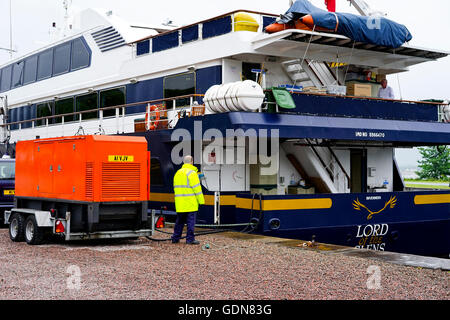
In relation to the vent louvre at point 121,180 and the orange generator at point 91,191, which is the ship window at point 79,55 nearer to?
the orange generator at point 91,191

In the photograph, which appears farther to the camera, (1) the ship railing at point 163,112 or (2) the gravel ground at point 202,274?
(1) the ship railing at point 163,112

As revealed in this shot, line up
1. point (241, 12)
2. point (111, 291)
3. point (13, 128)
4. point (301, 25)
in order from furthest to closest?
1. point (13, 128)
2. point (241, 12)
3. point (301, 25)
4. point (111, 291)

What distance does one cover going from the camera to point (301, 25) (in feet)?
41.8

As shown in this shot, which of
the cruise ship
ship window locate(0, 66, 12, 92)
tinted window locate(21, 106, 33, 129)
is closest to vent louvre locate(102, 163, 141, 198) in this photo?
the cruise ship

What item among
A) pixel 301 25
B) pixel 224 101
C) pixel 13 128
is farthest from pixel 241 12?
pixel 13 128

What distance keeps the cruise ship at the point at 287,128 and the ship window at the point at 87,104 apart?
1.63m

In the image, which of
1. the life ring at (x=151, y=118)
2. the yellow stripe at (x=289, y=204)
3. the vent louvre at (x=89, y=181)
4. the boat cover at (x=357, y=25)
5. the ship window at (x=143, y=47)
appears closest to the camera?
the vent louvre at (x=89, y=181)

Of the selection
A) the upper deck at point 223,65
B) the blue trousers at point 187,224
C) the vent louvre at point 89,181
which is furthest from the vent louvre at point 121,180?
the upper deck at point 223,65

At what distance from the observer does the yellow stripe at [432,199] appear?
1320 cm

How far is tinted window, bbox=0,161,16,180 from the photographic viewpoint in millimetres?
14875

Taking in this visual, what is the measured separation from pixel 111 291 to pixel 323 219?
6.04 m

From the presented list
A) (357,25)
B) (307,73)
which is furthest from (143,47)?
(357,25)

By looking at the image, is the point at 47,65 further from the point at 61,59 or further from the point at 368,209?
the point at 368,209
